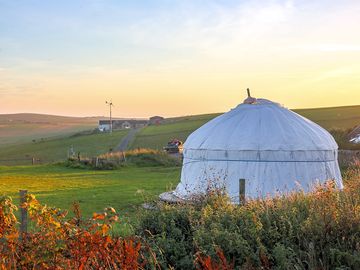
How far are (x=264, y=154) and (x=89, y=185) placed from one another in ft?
36.0

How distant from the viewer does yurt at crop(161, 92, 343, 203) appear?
1400cm

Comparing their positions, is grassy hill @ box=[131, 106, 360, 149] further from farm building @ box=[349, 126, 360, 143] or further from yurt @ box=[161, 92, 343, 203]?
yurt @ box=[161, 92, 343, 203]

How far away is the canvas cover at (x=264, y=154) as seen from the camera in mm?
14000

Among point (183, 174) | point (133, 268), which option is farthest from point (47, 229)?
point (183, 174)

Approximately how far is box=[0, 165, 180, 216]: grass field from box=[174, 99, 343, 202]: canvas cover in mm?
1662

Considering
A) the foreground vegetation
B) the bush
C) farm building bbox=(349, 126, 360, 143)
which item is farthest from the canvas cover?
farm building bbox=(349, 126, 360, 143)

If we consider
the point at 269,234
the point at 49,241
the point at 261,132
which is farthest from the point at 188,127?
the point at 49,241

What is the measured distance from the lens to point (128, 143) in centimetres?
6325

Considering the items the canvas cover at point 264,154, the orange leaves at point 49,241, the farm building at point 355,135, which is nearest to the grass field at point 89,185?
the canvas cover at point 264,154

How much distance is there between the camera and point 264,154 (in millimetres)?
14000

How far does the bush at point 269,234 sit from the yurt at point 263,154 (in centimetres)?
589

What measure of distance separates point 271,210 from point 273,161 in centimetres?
660

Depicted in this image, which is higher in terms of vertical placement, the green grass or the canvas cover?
the canvas cover

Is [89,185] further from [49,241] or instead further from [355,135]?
[355,135]
